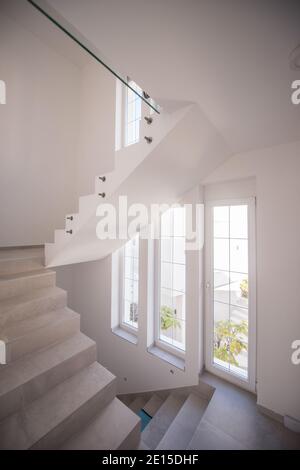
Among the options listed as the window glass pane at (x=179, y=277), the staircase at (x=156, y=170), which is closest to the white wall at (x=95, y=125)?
the staircase at (x=156, y=170)

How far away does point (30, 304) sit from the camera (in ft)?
6.28

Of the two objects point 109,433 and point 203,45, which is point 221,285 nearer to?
point 109,433

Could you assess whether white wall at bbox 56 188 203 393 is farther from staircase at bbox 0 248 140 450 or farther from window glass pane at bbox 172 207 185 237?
staircase at bbox 0 248 140 450

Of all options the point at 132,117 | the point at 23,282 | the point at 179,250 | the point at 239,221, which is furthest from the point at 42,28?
the point at 239,221

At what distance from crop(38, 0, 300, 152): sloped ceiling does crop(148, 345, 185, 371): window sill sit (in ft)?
8.90

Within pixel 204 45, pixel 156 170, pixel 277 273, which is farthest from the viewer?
pixel 277 273

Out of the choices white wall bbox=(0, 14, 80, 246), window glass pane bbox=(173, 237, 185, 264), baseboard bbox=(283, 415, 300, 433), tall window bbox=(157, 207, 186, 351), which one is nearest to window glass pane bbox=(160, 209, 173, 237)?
tall window bbox=(157, 207, 186, 351)

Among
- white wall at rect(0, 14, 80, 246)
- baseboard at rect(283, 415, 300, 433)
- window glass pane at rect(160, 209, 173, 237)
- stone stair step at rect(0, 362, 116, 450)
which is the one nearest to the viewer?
stone stair step at rect(0, 362, 116, 450)

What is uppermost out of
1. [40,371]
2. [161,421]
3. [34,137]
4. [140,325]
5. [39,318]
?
[34,137]

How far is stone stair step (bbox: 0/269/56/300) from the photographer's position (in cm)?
195

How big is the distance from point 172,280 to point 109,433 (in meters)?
1.64

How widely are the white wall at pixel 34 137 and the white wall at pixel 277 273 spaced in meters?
3.07

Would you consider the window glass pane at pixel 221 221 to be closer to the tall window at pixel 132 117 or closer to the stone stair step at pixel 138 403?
the tall window at pixel 132 117

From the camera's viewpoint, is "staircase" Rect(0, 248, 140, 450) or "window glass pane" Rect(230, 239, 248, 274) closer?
"staircase" Rect(0, 248, 140, 450)
